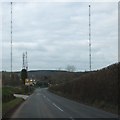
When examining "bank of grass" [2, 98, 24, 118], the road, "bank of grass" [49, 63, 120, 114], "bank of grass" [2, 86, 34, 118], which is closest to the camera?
"bank of grass" [2, 98, 24, 118]

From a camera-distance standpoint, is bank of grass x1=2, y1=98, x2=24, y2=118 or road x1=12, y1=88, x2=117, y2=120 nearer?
bank of grass x1=2, y1=98, x2=24, y2=118

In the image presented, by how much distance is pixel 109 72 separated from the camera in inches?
1721

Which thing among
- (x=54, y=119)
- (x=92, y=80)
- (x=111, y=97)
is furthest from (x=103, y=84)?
(x=54, y=119)

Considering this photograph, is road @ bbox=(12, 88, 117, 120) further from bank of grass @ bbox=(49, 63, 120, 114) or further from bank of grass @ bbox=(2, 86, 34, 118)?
bank of grass @ bbox=(49, 63, 120, 114)

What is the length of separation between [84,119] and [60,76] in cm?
17383

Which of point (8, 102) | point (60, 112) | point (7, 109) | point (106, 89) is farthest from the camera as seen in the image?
point (8, 102)

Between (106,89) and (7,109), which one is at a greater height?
(106,89)

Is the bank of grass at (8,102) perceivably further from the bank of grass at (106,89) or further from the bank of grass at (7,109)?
the bank of grass at (106,89)

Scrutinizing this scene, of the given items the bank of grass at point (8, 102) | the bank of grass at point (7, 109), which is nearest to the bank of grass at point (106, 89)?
the bank of grass at point (7, 109)

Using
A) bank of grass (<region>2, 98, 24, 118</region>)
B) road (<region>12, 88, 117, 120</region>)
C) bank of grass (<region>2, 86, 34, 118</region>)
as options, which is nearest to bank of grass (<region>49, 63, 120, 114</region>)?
road (<region>12, 88, 117, 120</region>)

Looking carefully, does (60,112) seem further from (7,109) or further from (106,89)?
(106,89)

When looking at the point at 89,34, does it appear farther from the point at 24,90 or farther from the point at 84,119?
the point at 24,90

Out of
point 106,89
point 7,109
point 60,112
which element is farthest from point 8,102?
point 60,112

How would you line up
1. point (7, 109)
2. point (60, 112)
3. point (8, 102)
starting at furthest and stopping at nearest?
point (8, 102), point (7, 109), point (60, 112)
